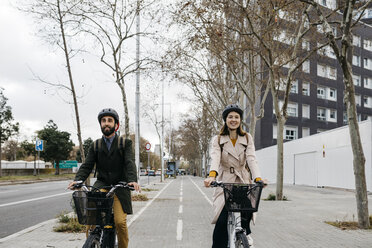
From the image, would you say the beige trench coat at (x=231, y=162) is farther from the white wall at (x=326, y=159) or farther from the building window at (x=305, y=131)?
the building window at (x=305, y=131)

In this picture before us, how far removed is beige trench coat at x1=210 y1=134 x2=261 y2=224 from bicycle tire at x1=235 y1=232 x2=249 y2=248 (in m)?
0.51

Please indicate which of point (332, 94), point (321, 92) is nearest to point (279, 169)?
point (321, 92)

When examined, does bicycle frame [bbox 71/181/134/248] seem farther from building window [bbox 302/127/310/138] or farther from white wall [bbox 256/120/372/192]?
building window [bbox 302/127/310/138]

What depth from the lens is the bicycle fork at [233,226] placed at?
3.82 m

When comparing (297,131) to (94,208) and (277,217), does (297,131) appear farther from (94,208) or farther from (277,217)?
(94,208)

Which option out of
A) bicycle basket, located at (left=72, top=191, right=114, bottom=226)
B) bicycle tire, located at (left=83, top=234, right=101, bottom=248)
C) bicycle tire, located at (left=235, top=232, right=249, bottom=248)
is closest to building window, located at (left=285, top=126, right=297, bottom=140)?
bicycle tire, located at (left=235, top=232, right=249, bottom=248)

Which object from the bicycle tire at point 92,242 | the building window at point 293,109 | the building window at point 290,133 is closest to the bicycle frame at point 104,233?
the bicycle tire at point 92,242

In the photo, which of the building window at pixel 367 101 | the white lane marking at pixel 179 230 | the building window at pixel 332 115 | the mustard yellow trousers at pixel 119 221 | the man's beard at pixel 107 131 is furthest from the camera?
the building window at pixel 367 101

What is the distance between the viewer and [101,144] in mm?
4352

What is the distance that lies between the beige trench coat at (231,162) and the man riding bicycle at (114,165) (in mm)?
930

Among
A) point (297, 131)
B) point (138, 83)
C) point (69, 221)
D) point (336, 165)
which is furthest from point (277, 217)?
point (297, 131)

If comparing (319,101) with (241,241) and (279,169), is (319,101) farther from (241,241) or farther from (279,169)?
(241,241)

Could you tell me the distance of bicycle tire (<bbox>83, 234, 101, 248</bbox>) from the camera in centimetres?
354

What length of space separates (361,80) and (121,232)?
56.8 meters
